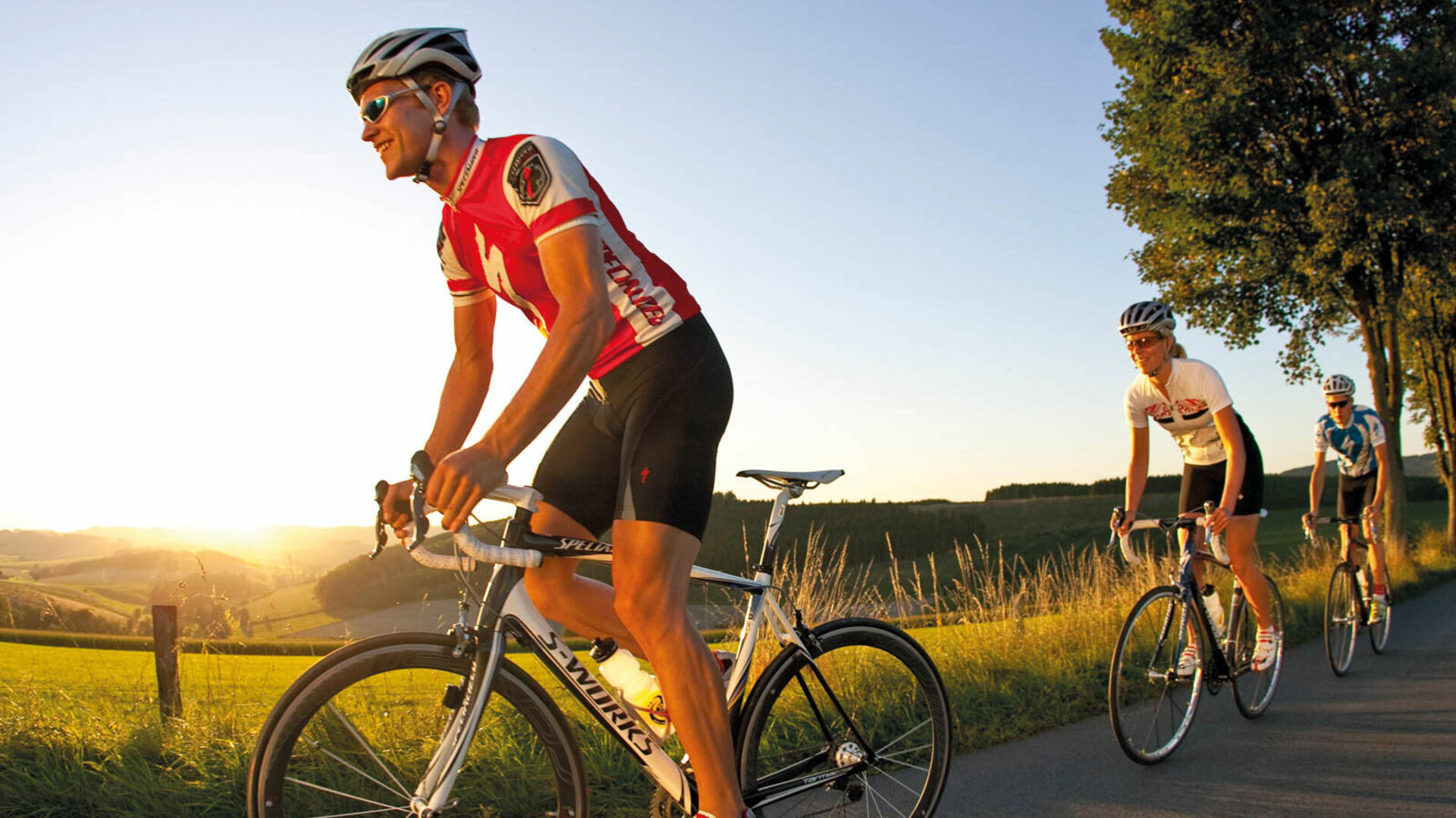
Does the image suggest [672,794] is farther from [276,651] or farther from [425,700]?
[276,651]

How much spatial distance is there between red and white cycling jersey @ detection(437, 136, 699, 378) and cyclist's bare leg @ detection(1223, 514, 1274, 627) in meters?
4.47

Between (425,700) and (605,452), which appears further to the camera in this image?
(425,700)

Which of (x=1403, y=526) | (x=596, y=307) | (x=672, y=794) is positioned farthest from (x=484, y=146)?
(x=1403, y=526)

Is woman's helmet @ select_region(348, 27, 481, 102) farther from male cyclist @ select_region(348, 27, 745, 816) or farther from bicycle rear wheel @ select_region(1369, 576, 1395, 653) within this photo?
bicycle rear wheel @ select_region(1369, 576, 1395, 653)

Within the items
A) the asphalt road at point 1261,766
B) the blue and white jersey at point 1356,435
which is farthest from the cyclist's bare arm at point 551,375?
the blue and white jersey at point 1356,435

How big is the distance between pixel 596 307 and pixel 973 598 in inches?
230

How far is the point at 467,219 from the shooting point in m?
2.80

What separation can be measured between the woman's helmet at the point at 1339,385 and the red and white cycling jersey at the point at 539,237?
7807mm

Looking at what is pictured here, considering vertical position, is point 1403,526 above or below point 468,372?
below

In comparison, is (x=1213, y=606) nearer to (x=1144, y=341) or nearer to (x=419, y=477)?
(x=1144, y=341)

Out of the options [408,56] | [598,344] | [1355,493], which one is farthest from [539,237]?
[1355,493]

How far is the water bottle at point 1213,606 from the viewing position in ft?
18.3

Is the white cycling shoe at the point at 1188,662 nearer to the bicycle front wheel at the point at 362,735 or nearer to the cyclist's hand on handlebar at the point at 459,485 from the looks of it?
the bicycle front wheel at the point at 362,735

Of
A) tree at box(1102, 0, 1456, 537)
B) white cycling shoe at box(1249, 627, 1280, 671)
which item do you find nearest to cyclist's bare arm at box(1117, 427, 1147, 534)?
white cycling shoe at box(1249, 627, 1280, 671)
